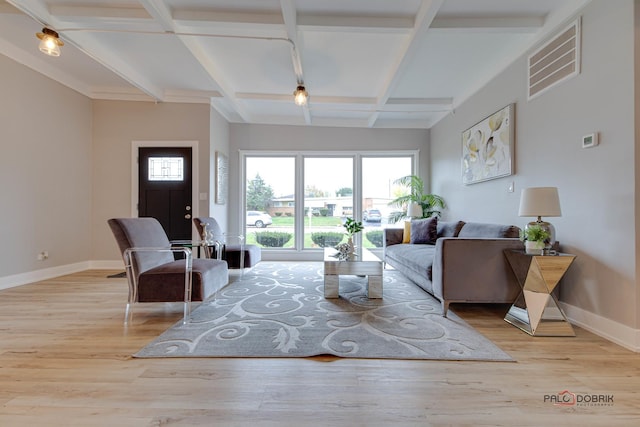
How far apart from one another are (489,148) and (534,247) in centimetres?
183

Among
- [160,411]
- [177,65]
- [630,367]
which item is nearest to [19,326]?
[160,411]

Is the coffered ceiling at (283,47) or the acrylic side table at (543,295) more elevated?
the coffered ceiling at (283,47)

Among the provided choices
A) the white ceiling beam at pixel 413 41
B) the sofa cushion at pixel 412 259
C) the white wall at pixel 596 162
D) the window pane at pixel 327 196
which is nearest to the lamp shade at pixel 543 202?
the white wall at pixel 596 162

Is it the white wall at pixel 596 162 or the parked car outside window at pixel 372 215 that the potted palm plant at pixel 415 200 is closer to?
the parked car outside window at pixel 372 215

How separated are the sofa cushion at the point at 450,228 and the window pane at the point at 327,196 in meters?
1.95

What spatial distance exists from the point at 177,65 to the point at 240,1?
5.24 ft

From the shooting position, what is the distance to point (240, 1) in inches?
102

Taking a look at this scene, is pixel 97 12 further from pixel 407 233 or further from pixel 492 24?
pixel 407 233

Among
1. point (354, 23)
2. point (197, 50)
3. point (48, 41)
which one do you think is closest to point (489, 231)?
point (354, 23)

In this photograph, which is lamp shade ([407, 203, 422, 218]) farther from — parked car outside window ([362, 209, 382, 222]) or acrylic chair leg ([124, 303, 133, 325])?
acrylic chair leg ([124, 303, 133, 325])

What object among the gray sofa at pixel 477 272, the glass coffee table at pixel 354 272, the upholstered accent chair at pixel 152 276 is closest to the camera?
the upholstered accent chair at pixel 152 276

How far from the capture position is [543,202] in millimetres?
2223

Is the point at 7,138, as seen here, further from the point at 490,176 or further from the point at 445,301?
Result: the point at 490,176

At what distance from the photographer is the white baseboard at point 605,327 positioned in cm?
196
